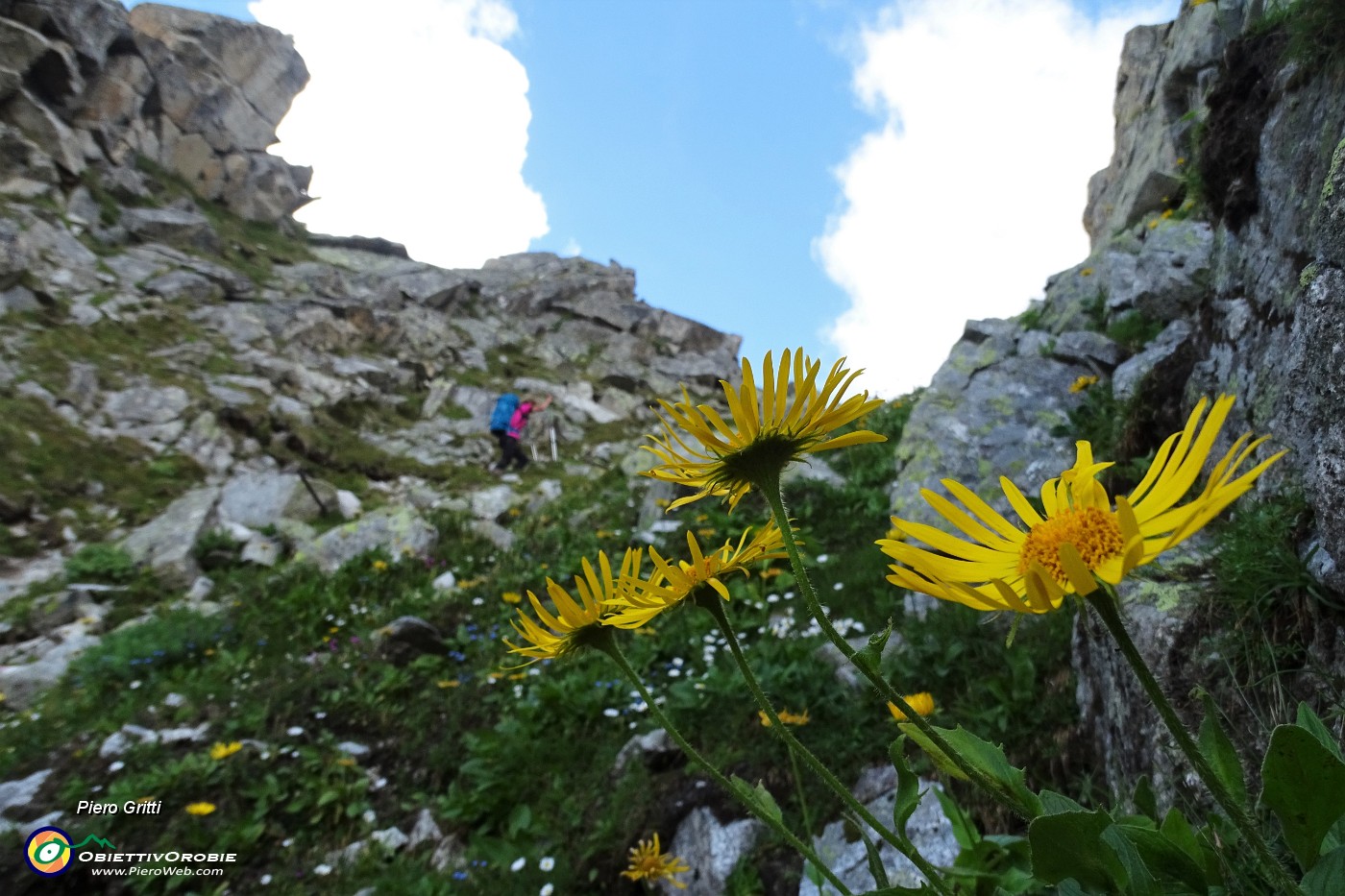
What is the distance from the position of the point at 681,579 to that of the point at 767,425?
321 mm

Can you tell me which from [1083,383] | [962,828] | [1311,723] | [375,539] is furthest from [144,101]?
[1311,723]

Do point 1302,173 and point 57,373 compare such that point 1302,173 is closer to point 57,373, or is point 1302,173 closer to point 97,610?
point 97,610

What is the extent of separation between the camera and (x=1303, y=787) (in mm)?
898

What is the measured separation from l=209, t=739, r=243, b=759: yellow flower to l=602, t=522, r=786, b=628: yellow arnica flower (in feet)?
13.3

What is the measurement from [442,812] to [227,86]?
45.1 meters

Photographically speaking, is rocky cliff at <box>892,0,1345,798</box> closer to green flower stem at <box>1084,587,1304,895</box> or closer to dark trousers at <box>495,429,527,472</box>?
green flower stem at <box>1084,587,1304,895</box>

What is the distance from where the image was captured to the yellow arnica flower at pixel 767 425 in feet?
3.81

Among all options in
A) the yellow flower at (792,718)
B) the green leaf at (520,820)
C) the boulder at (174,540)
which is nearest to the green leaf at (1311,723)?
the yellow flower at (792,718)

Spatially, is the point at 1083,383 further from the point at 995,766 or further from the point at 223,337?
the point at 223,337

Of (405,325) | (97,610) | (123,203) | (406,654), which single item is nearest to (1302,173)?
(406,654)

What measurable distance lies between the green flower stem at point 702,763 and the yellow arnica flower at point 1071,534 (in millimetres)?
490

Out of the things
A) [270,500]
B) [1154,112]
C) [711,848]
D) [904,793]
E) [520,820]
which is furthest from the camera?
[270,500]

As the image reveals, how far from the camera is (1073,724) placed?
2.60 m

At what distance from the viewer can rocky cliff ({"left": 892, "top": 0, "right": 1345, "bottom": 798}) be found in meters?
1.74
